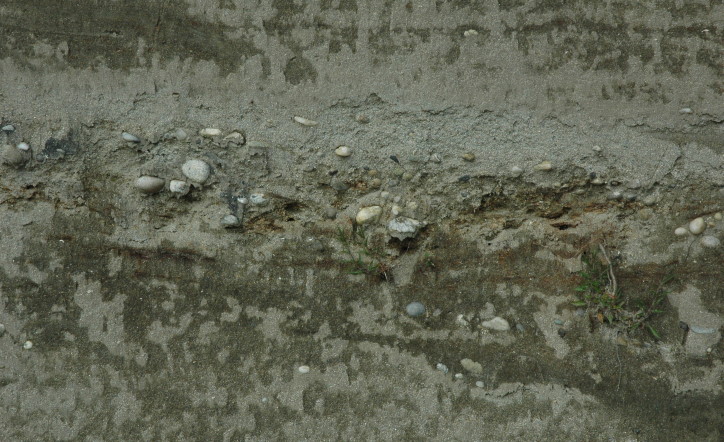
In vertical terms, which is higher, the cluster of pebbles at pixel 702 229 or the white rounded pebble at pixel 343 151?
the white rounded pebble at pixel 343 151

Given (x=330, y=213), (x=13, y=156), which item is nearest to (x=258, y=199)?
(x=330, y=213)

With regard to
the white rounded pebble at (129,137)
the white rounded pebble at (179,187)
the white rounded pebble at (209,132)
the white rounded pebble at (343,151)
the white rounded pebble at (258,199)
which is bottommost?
the white rounded pebble at (258,199)

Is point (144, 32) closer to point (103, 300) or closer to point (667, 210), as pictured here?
point (103, 300)

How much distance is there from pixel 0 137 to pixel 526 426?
1787 mm

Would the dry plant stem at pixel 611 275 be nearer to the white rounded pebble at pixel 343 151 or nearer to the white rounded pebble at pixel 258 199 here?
the white rounded pebble at pixel 343 151

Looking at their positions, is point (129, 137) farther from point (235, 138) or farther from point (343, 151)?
point (343, 151)

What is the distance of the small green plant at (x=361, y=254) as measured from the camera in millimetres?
1907

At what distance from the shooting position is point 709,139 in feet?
6.32

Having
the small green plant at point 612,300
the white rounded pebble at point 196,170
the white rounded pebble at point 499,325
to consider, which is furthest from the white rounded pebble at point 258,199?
the small green plant at point 612,300

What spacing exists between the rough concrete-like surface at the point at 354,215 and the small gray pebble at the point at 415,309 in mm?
23

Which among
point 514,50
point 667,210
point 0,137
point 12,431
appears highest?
point 514,50

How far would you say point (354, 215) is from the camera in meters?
1.93

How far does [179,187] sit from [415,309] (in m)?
0.80

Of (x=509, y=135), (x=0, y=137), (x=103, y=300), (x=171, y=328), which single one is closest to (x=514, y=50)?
(x=509, y=135)
